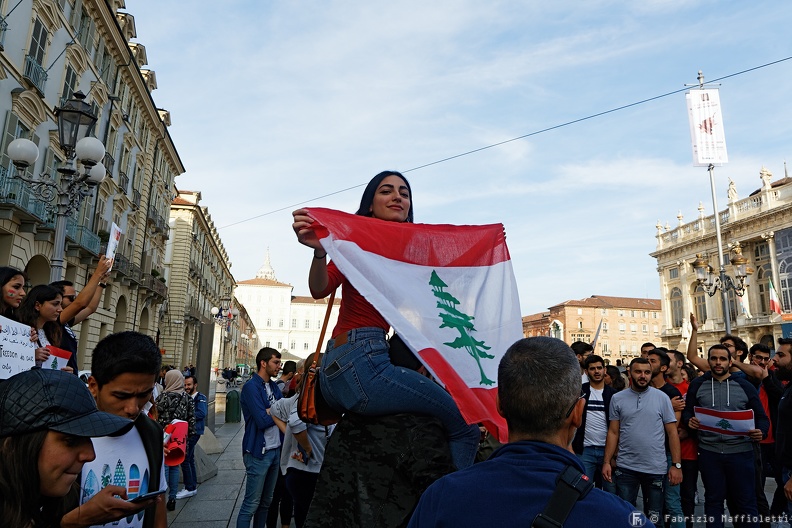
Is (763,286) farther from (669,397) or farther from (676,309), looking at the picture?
(669,397)

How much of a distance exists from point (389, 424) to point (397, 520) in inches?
13.8

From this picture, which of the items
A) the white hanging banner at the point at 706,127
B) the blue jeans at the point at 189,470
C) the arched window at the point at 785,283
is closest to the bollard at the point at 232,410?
the blue jeans at the point at 189,470

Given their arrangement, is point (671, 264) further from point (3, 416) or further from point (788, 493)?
point (3, 416)

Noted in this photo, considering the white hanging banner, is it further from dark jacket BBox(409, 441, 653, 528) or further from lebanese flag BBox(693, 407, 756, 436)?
dark jacket BBox(409, 441, 653, 528)

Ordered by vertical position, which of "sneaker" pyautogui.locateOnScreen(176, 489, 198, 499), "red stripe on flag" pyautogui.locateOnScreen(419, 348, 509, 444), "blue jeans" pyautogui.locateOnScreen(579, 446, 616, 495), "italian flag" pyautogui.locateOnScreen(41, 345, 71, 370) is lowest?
"sneaker" pyautogui.locateOnScreen(176, 489, 198, 499)

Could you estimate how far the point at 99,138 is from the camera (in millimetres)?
26062

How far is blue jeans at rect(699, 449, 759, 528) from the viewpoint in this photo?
18.0ft

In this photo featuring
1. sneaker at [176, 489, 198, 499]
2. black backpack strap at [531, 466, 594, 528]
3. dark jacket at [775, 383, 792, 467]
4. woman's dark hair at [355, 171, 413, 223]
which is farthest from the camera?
sneaker at [176, 489, 198, 499]

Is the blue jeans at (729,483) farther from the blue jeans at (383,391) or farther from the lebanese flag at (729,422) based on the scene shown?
the blue jeans at (383,391)

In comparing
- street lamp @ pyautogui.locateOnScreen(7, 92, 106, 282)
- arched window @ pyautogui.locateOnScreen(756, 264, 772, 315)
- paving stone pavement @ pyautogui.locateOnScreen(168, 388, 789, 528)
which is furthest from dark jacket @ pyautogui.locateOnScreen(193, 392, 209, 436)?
arched window @ pyautogui.locateOnScreen(756, 264, 772, 315)

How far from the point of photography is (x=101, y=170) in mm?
8891

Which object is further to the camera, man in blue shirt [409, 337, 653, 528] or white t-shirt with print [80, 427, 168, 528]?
white t-shirt with print [80, 427, 168, 528]

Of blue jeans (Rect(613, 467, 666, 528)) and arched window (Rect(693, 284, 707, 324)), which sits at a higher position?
arched window (Rect(693, 284, 707, 324))

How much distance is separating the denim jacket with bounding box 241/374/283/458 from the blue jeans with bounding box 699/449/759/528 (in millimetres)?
4708
